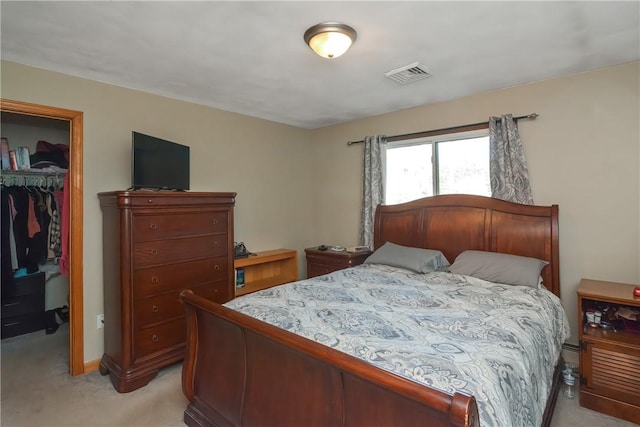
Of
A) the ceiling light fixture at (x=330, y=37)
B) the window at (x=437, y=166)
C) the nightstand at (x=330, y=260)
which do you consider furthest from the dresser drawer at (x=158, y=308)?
the window at (x=437, y=166)

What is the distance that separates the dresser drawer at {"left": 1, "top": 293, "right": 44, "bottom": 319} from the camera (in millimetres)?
3243

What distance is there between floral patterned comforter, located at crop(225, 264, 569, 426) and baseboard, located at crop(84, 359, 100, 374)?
163 cm

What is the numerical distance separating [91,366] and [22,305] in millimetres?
1432

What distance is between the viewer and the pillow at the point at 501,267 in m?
2.42

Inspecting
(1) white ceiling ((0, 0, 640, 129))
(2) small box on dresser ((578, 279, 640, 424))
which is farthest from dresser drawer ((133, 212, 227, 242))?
(2) small box on dresser ((578, 279, 640, 424))

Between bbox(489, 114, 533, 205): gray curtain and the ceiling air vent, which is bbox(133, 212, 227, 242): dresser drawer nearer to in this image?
the ceiling air vent

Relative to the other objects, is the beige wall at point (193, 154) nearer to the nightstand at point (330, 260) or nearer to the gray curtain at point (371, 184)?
the nightstand at point (330, 260)

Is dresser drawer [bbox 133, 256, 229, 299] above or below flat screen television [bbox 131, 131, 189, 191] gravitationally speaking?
below

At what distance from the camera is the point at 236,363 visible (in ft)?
5.50

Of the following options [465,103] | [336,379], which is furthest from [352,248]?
[336,379]

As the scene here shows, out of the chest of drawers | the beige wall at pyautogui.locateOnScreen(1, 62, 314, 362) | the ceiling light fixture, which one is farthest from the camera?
the beige wall at pyautogui.locateOnScreen(1, 62, 314, 362)

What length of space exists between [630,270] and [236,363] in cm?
301

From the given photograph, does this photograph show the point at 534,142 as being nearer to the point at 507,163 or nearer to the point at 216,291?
the point at 507,163

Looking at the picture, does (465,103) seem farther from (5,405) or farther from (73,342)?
(5,405)
